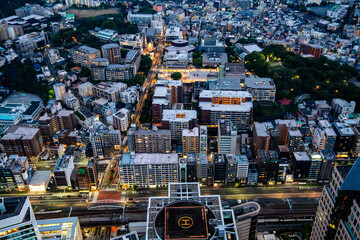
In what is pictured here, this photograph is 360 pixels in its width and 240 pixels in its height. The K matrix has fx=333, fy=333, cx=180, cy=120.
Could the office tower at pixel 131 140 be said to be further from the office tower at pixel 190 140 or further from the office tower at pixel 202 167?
the office tower at pixel 202 167

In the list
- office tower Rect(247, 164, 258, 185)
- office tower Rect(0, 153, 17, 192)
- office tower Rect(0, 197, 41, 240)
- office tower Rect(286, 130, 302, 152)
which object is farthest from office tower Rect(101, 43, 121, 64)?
office tower Rect(0, 197, 41, 240)

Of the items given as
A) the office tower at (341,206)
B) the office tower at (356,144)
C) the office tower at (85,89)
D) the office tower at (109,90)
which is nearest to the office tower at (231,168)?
the office tower at (341,206)

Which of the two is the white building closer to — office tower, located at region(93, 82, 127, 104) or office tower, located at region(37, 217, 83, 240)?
office tower, located at region(37, 217, 83, 240)

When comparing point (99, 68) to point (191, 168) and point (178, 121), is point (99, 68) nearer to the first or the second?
point (178, 121)

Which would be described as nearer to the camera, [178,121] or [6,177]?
[6,177]

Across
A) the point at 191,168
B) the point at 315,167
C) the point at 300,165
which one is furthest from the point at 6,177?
the point at 315,167

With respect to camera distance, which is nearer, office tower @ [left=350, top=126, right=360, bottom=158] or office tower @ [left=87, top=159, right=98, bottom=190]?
office tower @ [left=87, top=159, right=98, bottom=190]
